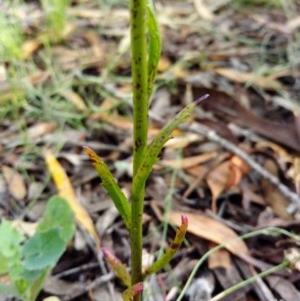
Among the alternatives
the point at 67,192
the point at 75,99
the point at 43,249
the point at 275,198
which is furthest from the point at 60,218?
the point at 75,99

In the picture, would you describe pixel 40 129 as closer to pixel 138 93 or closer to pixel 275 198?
pixel 275 198

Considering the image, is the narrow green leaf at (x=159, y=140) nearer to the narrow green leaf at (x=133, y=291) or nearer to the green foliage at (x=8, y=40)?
the narrow green leaf at (x=133, y=291)

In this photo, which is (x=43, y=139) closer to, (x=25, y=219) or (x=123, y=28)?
(x=25, y=219)

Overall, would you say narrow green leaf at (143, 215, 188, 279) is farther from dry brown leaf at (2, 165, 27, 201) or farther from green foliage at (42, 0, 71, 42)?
green foliage at (42, 0, 71, 42)

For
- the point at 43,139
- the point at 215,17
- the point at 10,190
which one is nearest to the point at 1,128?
the point at 43,139

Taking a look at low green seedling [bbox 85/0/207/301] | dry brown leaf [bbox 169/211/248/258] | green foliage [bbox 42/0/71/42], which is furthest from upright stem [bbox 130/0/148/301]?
green foliage [bbox 42/0/71/42]
